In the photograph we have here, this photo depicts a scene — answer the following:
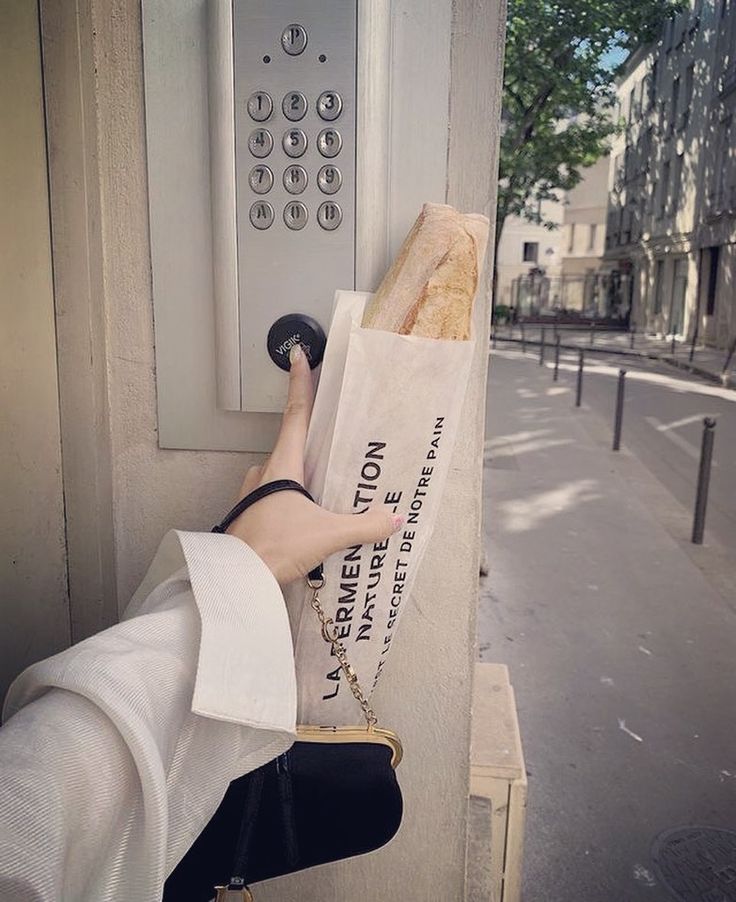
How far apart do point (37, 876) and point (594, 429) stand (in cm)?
908

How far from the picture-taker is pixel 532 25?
14508mm

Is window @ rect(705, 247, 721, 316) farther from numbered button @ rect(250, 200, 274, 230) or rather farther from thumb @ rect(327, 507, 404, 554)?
thumb @ rect(327, 507, 404, 554)

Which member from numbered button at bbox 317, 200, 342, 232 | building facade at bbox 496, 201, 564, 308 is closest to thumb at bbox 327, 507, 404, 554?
numbered button at bbox 317, 200, 342, 232

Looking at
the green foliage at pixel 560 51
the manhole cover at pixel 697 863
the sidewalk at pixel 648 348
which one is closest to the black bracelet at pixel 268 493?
the manhole cover at pixel 697 863

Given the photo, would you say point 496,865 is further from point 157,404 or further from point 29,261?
point 29,261

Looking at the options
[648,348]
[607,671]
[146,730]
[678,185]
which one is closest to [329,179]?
[146,730]

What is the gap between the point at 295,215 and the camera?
45.4 inches

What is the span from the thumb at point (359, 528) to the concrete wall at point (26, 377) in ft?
1.77

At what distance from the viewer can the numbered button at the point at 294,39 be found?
1.10m

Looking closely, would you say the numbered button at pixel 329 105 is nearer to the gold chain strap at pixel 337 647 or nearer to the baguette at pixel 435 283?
the baguette at pixel 435 283

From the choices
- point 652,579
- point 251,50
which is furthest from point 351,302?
point 652,579

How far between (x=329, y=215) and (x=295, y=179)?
2.8 inches

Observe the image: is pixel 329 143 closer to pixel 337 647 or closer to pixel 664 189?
pixel 337 647

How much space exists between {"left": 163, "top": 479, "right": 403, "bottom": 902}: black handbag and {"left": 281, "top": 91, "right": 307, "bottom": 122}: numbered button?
526 mm
